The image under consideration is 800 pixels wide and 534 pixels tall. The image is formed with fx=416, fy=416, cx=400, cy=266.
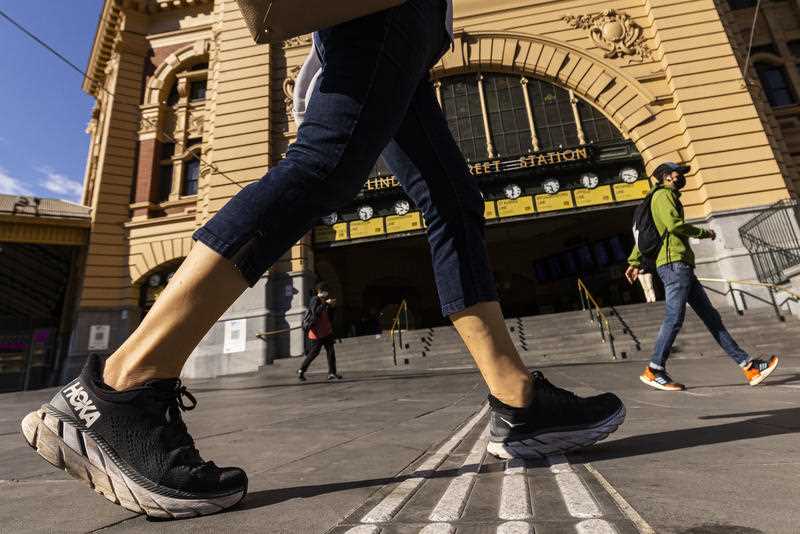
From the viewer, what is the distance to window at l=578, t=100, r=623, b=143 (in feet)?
41.1

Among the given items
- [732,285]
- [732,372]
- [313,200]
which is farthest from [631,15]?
[313,200]

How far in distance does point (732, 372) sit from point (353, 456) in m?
4.19

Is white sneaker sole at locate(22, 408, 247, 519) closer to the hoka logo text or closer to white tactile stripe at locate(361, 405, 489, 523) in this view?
the hoka logo text

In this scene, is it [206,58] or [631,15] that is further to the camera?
[206,58]

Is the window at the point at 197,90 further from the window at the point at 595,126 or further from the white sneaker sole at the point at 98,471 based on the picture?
the white sneaker sole at the point at 98,471

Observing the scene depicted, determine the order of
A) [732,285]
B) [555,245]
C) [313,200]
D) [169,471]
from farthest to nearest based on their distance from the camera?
[555,245] → [732,285] → [313,200] → [169,471]

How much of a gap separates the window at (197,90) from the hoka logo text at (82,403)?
16.9m

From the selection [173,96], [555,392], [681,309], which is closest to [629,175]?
[681,309]

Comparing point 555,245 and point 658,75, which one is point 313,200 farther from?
point 555,245

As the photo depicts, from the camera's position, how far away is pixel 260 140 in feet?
40.8

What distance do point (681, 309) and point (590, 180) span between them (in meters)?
10.1

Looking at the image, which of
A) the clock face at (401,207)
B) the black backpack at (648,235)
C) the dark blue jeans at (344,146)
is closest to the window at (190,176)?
the clock face at (401,207)

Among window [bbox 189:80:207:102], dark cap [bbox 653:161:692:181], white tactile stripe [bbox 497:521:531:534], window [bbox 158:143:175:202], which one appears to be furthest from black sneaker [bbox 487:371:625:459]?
window [bbox 189:80:207:102]

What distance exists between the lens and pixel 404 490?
837mm
